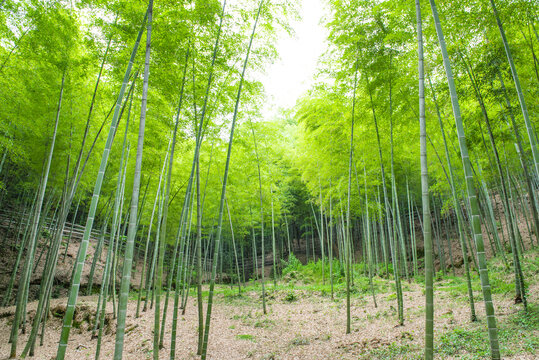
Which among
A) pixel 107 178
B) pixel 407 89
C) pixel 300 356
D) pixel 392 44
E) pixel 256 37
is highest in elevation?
pixel 256 37

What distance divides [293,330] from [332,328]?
0.80 meters

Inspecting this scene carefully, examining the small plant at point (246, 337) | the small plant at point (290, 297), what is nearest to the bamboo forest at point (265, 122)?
the small plant at point (246, 337)

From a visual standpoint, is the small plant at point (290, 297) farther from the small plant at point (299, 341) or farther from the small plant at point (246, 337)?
the small plant at point (299, 341)

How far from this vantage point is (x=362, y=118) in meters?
5.39

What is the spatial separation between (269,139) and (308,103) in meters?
1.55

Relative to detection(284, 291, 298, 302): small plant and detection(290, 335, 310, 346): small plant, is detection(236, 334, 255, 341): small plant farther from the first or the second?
detection(284, 291, 298, 302): small plant

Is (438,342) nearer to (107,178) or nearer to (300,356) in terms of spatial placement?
(300,356)

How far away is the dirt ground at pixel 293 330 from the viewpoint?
4453mm

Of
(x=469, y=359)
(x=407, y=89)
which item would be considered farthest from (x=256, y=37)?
(x=469, y=359)

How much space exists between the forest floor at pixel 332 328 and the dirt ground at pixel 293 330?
0.02m

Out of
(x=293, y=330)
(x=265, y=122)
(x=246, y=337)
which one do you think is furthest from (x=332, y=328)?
(x=265, y=122)

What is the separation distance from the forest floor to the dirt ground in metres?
0.02

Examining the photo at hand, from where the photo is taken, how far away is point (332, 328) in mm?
5527

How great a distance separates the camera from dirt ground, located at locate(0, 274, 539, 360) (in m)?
4.45
